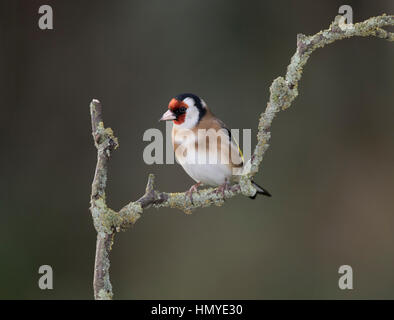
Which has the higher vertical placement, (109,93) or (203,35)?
(203,35)

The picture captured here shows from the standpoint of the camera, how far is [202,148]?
6.63 feet

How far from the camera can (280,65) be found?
3.77 meters

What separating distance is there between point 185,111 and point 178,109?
0.09 ft

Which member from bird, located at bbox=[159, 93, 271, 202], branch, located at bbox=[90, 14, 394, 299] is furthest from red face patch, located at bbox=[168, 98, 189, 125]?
branch, located at bbox=[90, 14, 394, 299]

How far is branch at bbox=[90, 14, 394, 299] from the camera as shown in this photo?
143 centimetres

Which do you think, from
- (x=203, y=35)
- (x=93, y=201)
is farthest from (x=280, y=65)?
(x=93, y=201)

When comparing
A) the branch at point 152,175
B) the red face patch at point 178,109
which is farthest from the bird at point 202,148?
the branch at point 152,175

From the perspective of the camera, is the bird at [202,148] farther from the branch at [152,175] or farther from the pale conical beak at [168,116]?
the branch at [152,175]

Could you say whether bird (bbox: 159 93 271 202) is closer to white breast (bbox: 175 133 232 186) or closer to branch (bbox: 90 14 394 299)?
white breast (bbox: 175 133 232 186)

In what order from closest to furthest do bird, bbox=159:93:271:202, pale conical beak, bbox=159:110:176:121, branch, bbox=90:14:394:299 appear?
branch, bbox=90:14:394:299 → pale conical beak, bbox=159:110:176:121 → bird, bbox=159:93:271:202

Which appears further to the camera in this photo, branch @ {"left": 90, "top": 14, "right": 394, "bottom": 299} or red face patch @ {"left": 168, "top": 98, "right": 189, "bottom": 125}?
red face patch @ {"left": 168, "top": 98, "right": 189, "bottom": 125}

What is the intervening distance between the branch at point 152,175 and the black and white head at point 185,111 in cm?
36

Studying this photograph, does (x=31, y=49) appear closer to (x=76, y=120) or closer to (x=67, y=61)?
(x=67, y=61)

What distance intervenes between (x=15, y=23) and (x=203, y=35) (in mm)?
1112
